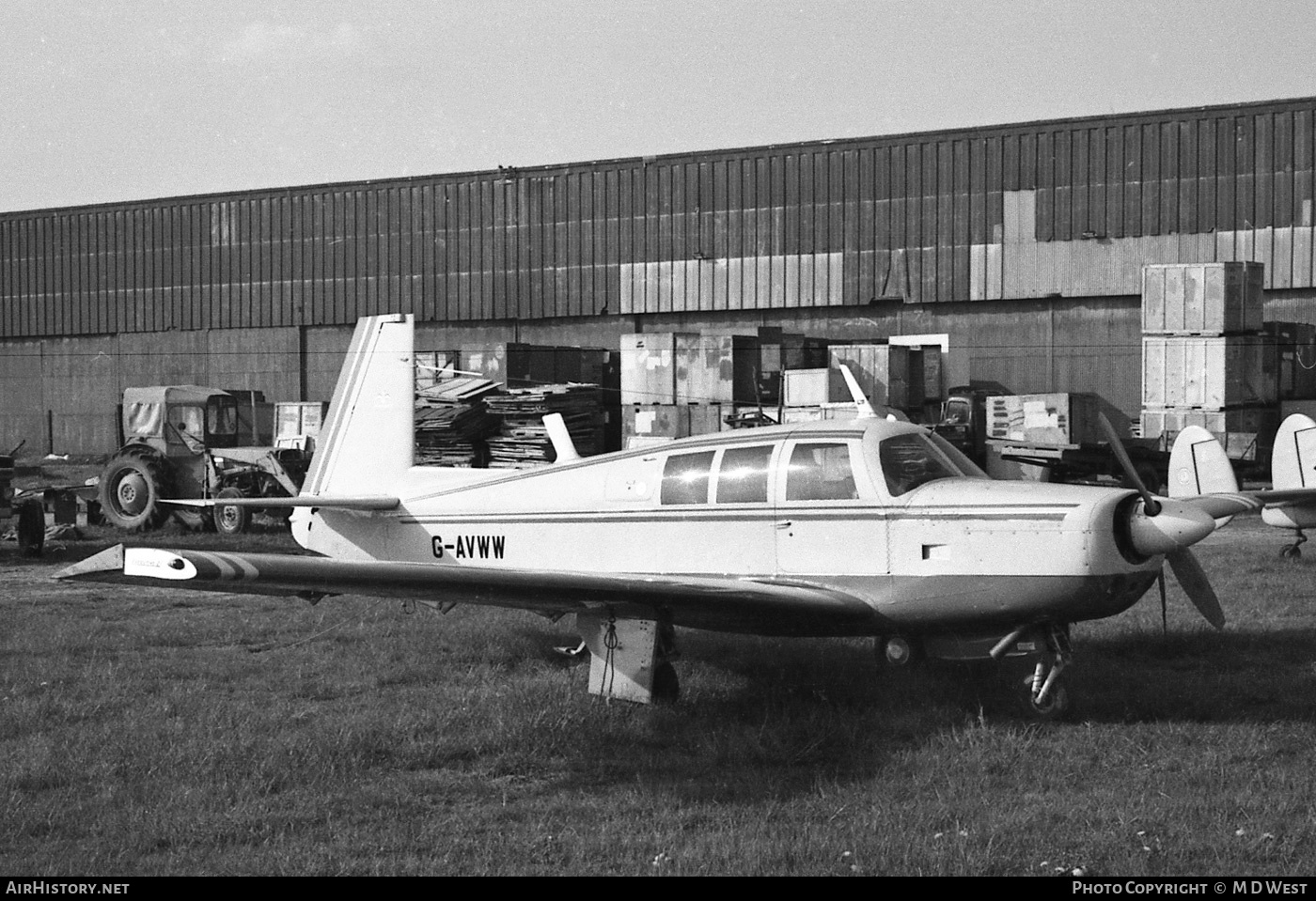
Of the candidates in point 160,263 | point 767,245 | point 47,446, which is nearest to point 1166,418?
point 767,245

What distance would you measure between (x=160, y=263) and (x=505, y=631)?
41.6 metres

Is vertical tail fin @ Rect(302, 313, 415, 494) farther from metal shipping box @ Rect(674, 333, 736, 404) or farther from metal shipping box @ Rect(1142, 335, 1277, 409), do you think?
metal shipping box @ Rect(1142, 335, 1277, 409)

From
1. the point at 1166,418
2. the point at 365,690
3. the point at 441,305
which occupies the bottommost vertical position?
the point at 365,690

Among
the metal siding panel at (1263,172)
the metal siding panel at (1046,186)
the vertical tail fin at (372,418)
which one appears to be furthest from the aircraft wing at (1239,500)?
the metal siding panel at (1046,186)

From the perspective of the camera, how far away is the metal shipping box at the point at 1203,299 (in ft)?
88.6

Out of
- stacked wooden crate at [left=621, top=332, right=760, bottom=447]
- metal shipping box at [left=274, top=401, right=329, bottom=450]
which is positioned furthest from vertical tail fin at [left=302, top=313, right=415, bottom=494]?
metal shipping box at [left=274, top=401, right=329, bottom=450]

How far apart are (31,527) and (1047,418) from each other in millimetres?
19172

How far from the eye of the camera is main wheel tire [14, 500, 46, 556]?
67.2ft

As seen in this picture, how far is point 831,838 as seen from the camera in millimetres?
6734

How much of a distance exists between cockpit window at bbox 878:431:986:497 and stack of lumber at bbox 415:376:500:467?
19022mm

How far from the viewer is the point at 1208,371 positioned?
2698 cm

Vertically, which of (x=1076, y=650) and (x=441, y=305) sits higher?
(x=441, y=305)

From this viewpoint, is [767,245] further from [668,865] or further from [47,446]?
[668,865]
